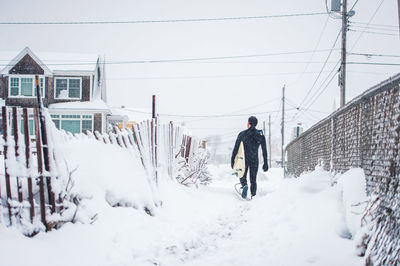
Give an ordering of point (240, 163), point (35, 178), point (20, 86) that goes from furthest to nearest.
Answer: point (20, 86)
point (240, 163)
point (35, 178)

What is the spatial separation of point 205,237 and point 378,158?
97.0 inches

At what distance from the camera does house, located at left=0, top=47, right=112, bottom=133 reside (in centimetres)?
2714

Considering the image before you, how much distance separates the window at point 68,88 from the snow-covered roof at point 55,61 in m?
0.72

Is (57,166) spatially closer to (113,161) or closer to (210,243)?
(113,161)

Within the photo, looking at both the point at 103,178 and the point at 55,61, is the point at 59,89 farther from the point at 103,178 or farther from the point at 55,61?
the point at 103,178

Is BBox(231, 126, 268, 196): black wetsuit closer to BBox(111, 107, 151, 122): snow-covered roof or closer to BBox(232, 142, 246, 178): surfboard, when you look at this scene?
BBox(232, 142, 246, 178): surfboard

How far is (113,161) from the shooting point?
531cm

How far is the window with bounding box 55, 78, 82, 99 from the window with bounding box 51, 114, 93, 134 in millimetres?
1567

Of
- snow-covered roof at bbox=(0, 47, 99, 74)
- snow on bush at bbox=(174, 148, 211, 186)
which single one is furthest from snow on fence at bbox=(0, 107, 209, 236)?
snow-covered roof at bbox=(0, 47, 99, 74)

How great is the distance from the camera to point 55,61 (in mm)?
28312

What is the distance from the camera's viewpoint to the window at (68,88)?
1089 inches

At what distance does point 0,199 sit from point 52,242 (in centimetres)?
66

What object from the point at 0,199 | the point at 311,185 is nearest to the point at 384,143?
the point at 311,185

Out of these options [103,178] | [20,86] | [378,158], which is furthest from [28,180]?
[20,86]
